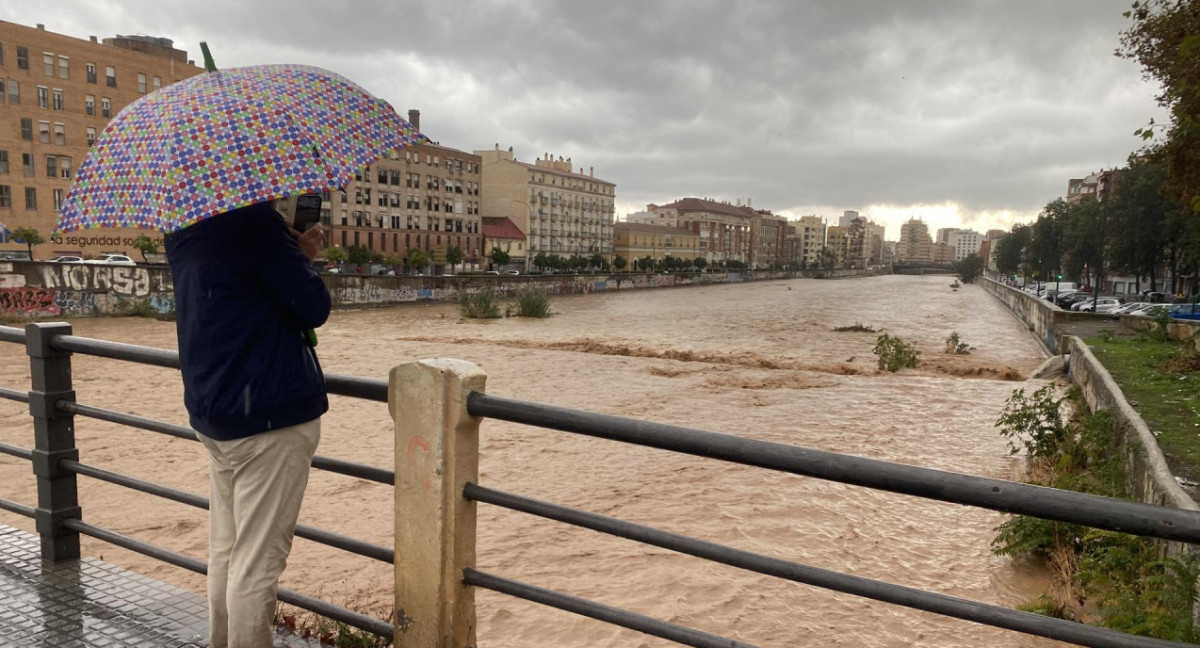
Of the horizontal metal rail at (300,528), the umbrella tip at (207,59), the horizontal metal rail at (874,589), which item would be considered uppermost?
the umbrella tip at (207,59)

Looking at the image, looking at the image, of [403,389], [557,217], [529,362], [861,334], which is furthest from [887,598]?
[557,217]

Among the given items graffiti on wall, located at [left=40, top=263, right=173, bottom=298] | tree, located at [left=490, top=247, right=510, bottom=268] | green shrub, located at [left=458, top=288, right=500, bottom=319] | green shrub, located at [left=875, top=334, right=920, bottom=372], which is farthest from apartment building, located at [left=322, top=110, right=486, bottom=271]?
green shrub, located at [left=875, top=334, right=920, bottom=372]

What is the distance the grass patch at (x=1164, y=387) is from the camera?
6895 mm

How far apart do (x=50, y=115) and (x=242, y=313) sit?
61.2 meters

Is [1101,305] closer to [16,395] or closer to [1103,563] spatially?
[1103,563]

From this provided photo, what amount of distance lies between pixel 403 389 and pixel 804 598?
17.2ft

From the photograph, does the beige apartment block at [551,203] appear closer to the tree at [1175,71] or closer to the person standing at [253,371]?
the tree at [1175,71]

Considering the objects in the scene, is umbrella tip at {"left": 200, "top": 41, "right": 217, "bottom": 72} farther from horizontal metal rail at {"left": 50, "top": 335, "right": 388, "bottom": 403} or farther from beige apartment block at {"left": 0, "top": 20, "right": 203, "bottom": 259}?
beige apartment block at {"left": 0, "top": 20, "right": 203, "bottom": 259}

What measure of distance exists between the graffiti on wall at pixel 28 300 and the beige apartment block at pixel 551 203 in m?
67.2

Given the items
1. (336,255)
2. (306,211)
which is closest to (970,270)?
(336,255)

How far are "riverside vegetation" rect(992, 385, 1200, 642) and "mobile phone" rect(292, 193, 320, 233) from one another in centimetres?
403

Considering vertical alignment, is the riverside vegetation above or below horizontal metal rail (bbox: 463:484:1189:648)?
below

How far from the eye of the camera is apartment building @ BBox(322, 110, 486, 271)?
71.9 meters

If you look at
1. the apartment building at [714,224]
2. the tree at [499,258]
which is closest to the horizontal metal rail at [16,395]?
the tree at [499,258]
